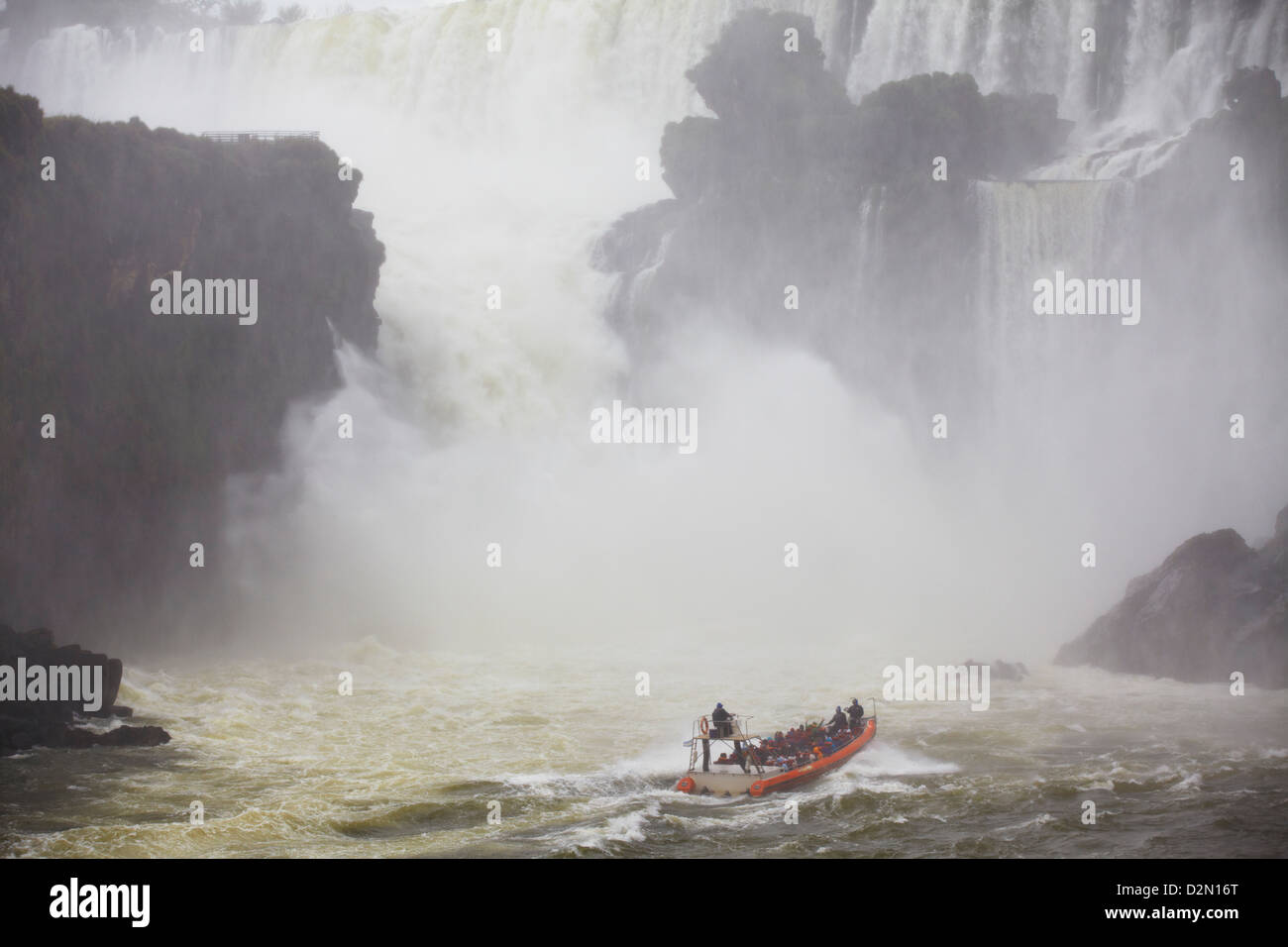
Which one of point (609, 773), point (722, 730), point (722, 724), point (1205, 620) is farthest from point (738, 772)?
point (1205, 620)

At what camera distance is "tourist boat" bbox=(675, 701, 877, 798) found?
25.4 meters

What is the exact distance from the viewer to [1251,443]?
47281 millimetres

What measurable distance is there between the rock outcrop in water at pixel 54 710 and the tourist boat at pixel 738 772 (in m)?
11.9

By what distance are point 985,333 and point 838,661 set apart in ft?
58.1

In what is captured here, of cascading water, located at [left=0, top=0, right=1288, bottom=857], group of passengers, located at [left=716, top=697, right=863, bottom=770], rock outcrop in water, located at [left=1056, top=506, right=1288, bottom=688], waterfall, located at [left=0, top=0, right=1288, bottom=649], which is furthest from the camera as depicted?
waterfall, located at [left=0, top=0, right=1288, bottom=649]

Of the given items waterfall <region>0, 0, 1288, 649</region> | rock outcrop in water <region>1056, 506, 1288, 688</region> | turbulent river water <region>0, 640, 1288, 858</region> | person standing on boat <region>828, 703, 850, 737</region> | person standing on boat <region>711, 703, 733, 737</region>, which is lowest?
turbulent river water <region>0, 640, 1288, 858</region>

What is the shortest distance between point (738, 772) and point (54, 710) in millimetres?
15596

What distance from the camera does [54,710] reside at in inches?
1155

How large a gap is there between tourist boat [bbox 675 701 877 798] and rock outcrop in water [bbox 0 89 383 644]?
1910 cm

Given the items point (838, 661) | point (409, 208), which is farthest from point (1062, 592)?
point (409, 208)

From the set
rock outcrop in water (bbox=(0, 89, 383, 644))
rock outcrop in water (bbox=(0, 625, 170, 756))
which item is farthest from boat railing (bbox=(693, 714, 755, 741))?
rock outcrop in water (bbox=(0, 89, 383, 644))

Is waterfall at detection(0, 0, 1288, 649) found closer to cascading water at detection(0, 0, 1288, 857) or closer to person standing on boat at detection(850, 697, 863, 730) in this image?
cascading water at detection(0, 0, 1288, 857)

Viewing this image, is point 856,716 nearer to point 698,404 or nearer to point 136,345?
point 136,345

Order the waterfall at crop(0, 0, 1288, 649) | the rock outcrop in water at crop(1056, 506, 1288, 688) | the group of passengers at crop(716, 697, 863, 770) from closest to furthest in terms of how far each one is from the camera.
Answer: the group of passengers at crop(716, 697, 863, 770), the rock outcrop in water at crop(1056, 506, 1288, 688), the waterfall at crop(0, 0, 1288, 649)
